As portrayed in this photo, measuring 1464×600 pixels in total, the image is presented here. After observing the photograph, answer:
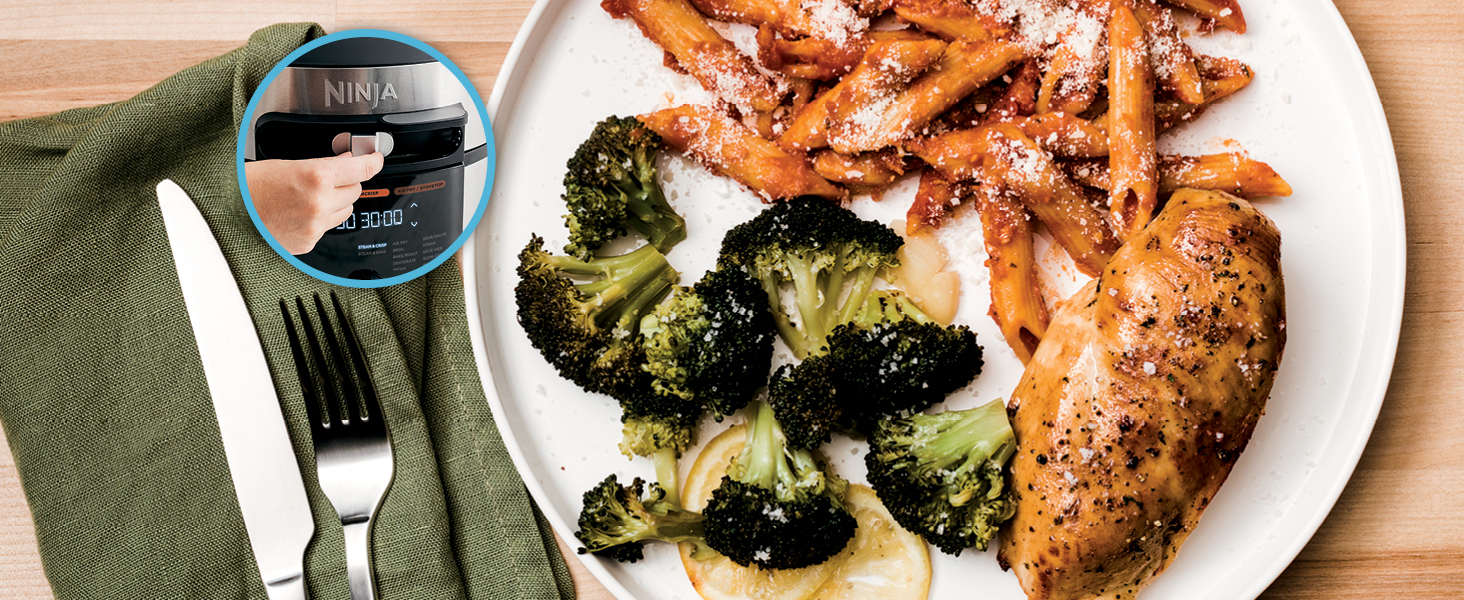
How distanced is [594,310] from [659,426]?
1.00 ft

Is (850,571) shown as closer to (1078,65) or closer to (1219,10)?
(1078,65)

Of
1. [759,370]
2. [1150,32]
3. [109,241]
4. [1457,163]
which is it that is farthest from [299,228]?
[1457,163]

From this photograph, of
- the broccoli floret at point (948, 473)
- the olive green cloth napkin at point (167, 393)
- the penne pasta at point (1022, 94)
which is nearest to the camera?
the broccoli floret at point (948, 473)

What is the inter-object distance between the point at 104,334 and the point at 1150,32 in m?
2.54

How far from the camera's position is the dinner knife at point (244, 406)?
1885mm

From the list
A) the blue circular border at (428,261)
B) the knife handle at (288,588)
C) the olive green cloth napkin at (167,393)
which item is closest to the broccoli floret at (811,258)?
the blue circular border at (428,261)

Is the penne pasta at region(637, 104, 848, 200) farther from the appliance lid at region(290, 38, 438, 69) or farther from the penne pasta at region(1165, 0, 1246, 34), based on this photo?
the penne pasta at region(1165, 0, 1246, 34)

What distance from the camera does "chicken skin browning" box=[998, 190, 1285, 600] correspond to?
1466 mm

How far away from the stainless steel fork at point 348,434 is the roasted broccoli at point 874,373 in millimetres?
983

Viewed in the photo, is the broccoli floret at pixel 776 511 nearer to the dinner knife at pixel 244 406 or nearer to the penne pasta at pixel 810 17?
the penne pasta at pixel 810 17

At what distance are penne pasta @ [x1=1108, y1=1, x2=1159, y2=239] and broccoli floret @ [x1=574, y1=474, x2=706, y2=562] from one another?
1.16m

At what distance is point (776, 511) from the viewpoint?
1.69 metres

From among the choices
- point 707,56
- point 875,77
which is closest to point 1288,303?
point 875,77

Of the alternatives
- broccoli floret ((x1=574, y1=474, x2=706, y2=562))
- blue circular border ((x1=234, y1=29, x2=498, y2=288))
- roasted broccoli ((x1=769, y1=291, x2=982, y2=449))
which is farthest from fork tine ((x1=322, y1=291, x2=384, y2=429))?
roasted broccoli ((x1=769, y1=291, x2=982, y2=449))
